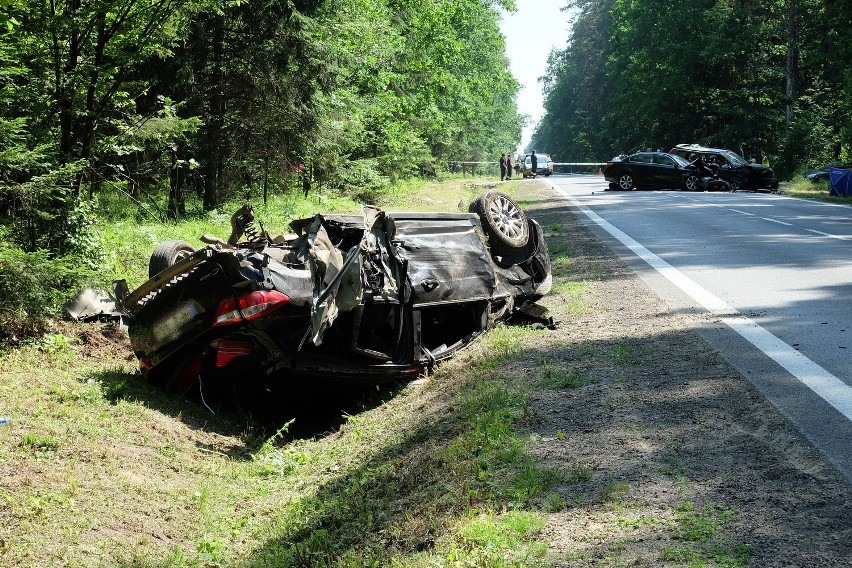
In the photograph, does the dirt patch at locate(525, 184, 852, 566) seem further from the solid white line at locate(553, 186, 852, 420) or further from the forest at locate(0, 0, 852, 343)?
the forest at locate(0, 0, 852, 343)

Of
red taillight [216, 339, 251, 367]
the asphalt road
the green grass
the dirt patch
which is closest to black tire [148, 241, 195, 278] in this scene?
red taillight [216, 339, 251, 367]

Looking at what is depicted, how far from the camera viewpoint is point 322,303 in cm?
666

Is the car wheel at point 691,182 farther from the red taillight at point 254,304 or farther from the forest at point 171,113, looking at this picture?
the red taillight at point 254,304

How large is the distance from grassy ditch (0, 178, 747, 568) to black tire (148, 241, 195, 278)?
1.09 metres

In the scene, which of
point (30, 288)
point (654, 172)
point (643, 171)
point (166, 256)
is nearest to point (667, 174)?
point (654, 172)

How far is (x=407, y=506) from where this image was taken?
17.4 feet

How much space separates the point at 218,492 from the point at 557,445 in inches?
113

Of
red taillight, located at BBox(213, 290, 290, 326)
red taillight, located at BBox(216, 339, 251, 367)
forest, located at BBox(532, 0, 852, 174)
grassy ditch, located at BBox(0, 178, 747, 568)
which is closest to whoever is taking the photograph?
grassy ditch, located at BBox(0, 178, 747, 568)

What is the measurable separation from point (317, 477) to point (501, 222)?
408cm

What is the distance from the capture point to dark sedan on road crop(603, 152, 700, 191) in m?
31.6

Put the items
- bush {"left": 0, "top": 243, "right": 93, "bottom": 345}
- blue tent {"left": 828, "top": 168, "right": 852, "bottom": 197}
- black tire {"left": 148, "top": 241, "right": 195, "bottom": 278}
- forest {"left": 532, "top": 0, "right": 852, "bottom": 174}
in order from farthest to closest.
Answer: forest {"left": 532, "top": 0, "right": 852, "bottom": 174} < blue tent {"left": 828, "top": 168, "right": 852, "bottom": 197} < black tire {"left": 148, "top": 241, "right": 195, "bottom": 278} < bush {"left": 0, "top": 243, "right": 93, "bottom": 345}

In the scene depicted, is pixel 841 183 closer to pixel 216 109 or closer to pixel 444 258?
pixel 216 109

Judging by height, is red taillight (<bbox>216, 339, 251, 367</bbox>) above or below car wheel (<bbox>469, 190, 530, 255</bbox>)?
below

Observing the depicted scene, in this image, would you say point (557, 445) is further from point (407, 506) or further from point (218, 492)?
point (218, 492)
